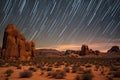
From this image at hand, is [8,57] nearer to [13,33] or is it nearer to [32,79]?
[13,33]

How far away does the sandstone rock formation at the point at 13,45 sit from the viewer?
168 feet

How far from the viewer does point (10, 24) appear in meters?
54.9

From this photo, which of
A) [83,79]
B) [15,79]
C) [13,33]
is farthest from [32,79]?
[13,33]

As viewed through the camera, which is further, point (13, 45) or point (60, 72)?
point (13, 45)

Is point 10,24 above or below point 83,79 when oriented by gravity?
above

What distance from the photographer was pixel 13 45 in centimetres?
5216

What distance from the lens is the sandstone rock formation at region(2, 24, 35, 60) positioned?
168ft

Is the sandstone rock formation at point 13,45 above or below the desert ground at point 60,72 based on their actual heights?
above

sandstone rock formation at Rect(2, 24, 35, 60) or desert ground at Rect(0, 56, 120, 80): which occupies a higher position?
sandstone rock formation at Rect(2, 24, 35, 60)

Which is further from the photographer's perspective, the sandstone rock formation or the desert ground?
the sandstone rock formation

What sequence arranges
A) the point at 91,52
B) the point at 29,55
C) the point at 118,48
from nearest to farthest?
1. the point at 29,55
2. the point at 91,52
3. the point at 118,48

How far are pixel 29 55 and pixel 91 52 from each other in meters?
85.0

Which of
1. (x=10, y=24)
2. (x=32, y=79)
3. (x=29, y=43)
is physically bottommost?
(x=32, y=79)

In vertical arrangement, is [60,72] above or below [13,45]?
below
